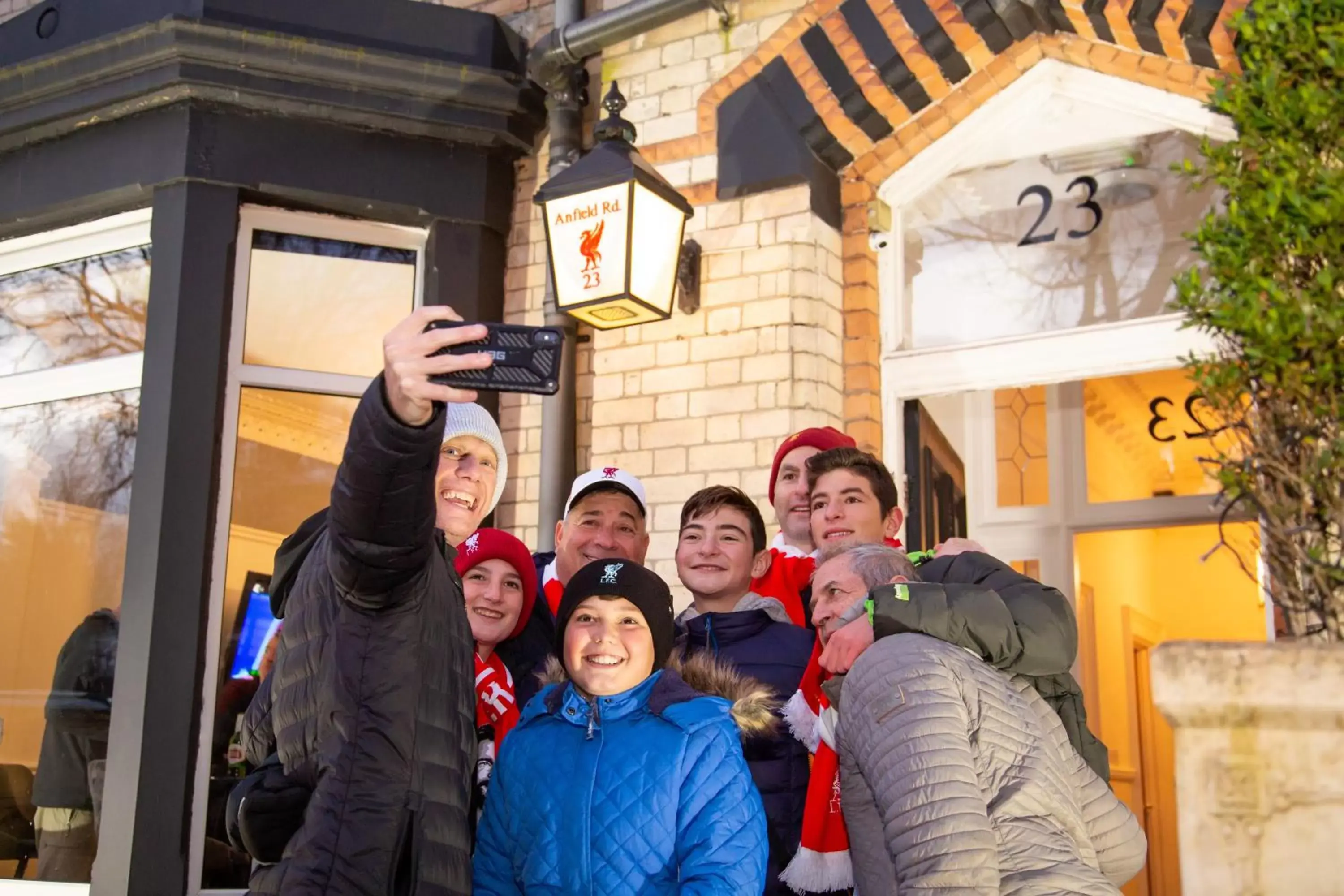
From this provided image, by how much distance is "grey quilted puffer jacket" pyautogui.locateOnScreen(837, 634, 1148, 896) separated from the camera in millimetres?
2141

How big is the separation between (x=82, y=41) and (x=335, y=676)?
455 centimetres

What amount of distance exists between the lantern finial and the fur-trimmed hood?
2.39 meters

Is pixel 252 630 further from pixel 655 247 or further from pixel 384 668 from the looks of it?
pixel 384 668

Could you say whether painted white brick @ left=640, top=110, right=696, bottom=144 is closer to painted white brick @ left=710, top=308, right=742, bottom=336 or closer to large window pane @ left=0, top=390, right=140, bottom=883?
painted white brick @ left=710, top=308, right=742, bottom=336

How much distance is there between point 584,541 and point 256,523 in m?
2.48

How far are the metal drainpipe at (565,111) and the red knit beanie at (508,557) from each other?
1681mm

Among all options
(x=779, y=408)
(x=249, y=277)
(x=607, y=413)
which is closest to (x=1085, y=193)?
(x=779, y=408)

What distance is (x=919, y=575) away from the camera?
2.83 m

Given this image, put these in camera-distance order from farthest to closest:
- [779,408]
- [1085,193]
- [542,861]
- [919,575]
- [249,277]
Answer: [249,277]
[1085,193]
[779,408]
[919,575]
[542,861]

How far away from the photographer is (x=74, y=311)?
6086 millimetres

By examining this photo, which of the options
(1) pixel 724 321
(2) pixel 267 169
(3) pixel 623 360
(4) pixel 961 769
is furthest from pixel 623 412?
(4) pixel 961 769

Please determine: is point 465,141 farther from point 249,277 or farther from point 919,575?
point 919,575

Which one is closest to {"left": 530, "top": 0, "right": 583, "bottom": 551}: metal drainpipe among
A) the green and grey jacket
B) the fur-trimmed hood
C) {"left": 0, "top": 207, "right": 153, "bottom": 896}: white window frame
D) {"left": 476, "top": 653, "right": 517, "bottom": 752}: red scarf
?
{"left": 476, "top": 653, "right": 517, "bottom": 752}: red scarf

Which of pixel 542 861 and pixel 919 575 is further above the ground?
pixel 919 575
